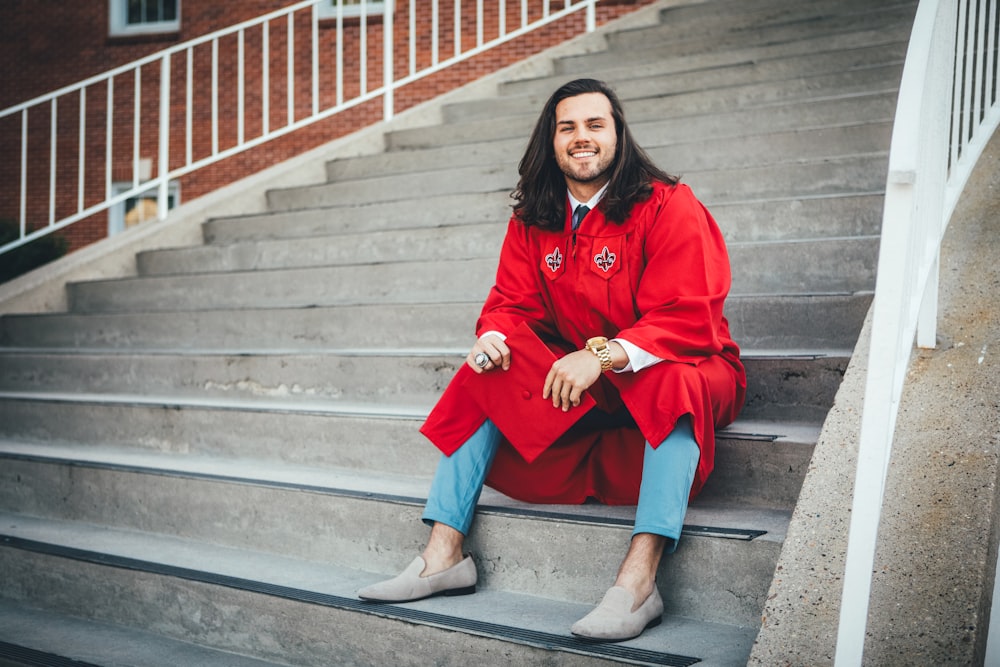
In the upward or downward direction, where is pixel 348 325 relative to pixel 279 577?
upward

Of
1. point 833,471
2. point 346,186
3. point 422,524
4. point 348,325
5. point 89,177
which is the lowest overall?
point 422,524

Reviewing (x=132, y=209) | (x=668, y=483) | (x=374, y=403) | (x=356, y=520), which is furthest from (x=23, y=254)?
(x=668, y=483)

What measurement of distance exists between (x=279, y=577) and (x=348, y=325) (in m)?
1.32

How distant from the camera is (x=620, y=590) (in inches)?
73.4

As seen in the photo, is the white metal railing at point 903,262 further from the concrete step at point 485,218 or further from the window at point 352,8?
the window at point 352,8

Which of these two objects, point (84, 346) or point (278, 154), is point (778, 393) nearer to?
point (84, 346)

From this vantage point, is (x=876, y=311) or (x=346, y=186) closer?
(x=876, y=311)

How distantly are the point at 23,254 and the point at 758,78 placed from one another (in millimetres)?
4890

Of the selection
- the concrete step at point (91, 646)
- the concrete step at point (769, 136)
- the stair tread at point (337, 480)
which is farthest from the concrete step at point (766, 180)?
the concrete step at point (91, 646)

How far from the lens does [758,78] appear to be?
15.6ft

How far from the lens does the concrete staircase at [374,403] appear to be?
6.84 ft

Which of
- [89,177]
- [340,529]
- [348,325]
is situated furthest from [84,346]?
[89,177]

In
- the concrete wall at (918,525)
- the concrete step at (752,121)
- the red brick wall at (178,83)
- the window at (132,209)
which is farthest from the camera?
the window at (132,209)

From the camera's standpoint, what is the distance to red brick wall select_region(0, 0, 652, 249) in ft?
33.9
